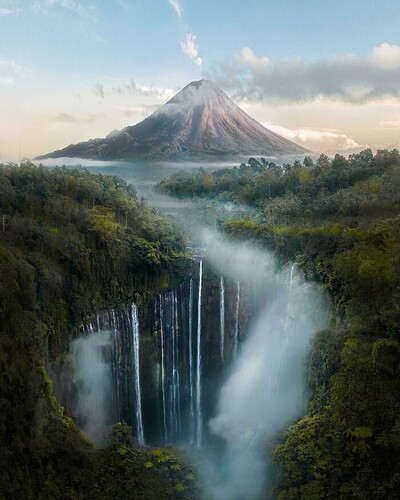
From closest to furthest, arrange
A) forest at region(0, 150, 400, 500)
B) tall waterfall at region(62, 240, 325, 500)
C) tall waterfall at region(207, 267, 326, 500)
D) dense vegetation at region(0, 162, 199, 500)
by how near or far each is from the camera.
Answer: forest at region(0, 150, 400, 500) < dense vegetation at region(0, 162, 199, 500) < tall waterfall at region(207, 267, 326, 500) < tall waterfall at region(62, 240, 325, 500)

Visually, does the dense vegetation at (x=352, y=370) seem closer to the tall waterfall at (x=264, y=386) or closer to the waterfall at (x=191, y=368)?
the tall waterfall at (x=264, y=386)

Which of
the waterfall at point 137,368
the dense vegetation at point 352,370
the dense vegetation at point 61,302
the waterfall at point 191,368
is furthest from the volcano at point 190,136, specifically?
the dense vegetation at point 352,370

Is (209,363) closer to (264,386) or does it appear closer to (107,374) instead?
(264,386)

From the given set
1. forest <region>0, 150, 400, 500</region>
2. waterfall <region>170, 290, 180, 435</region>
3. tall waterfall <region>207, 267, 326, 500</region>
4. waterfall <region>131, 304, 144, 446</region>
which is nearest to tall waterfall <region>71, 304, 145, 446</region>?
waterfall <region>131, 304, 144, 446</region>

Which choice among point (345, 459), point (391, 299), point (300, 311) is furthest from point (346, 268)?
point (345, 459)

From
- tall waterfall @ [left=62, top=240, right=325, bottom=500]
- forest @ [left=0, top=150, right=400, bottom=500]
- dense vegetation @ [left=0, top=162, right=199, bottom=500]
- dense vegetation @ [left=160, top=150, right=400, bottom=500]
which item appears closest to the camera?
dense vegetation @ [left=160, top=150, right=400, bottom=500]

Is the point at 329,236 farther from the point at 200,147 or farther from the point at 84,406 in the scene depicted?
the point at 200,147

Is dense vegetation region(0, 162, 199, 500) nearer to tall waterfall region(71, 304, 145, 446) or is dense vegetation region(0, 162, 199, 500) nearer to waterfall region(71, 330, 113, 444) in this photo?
tall waterfall region(71, 304, 145, 446)
